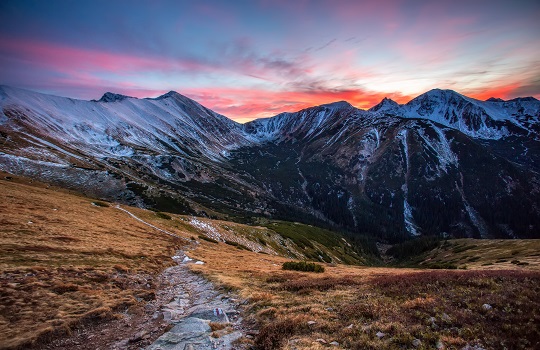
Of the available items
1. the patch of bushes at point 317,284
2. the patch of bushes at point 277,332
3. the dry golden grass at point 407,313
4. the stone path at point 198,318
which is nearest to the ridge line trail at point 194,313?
the stone path at point 198,318

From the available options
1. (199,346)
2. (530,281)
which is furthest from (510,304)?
(199,346)

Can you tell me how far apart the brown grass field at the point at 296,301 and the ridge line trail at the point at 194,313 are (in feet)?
3.44

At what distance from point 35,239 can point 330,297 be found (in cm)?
3218

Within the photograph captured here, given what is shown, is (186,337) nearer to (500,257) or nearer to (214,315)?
(214,315)

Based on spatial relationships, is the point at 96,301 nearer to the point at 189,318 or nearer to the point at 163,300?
the point at 163,300

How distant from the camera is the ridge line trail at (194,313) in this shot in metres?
13.0

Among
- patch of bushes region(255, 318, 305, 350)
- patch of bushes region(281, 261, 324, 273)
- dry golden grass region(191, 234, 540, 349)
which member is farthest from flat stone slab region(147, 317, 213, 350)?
patch of bushes region(281, 261, 324, 273)

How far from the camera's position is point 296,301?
59.0 ft

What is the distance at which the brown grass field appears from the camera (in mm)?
11445

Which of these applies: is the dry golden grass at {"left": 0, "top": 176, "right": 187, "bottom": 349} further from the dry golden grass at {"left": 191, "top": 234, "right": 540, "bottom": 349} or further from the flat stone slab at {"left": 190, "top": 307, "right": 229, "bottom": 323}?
the dry golden grass at {"left": 191, "top": 234, "right": 540, "bottom": 349}

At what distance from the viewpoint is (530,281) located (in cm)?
1502

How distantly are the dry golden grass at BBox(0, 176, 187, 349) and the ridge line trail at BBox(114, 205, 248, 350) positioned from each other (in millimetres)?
2298

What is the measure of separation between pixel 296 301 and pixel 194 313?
6.77 m

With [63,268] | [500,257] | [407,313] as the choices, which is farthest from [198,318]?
[500,257]
